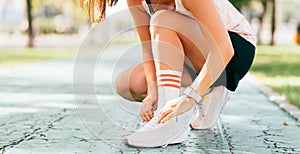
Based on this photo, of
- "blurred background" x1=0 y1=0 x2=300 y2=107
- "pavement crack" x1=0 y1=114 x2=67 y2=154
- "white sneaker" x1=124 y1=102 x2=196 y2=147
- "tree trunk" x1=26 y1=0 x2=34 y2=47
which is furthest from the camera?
"tree trunk" x1=26 y1=0 x2=34 y2=47

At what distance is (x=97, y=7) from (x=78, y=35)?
39404 mm

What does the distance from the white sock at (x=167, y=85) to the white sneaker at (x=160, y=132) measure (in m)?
0.09

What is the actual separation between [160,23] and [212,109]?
31.1 inches

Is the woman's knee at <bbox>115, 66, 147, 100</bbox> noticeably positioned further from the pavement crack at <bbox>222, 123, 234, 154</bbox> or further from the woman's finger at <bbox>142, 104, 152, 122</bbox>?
the pavement crack at <bbox>222, 123, 234, 154</bbox>

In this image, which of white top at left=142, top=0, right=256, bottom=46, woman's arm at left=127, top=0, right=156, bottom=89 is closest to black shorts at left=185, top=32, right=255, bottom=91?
white top at left=142, top=0, right=256, bottom=46

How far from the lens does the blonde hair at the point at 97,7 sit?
3383mm

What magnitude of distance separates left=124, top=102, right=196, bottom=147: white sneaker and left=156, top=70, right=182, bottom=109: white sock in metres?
0.09

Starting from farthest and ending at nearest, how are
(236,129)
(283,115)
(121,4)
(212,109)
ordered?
(283,115) → (236,129) → (212,109) → (121,4)

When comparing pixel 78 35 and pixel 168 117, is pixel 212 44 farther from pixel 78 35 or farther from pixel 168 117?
pixel 78 35

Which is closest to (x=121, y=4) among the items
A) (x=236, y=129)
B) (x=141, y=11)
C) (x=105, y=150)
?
(x=141, y=11)

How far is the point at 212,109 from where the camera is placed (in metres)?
3.76

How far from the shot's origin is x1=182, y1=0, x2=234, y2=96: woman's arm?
2928 millimetres

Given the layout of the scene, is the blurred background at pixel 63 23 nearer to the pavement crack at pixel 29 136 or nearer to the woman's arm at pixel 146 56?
the pavement crack at pixel 29 136

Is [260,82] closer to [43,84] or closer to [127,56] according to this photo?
[43,84]
